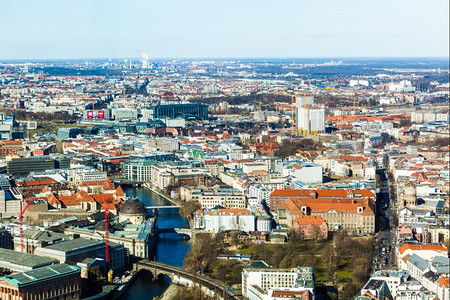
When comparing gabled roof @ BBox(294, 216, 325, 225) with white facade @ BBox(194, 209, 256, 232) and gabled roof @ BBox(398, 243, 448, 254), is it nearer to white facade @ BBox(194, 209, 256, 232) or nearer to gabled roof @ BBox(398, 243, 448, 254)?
white facade @ BBox(194, 209, 256, 232)

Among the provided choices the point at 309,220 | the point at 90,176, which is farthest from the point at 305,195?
the point at 90,176

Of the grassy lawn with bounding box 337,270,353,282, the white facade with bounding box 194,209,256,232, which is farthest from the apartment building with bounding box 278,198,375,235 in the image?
the grassy lawn with bounding box 337,270,353,282

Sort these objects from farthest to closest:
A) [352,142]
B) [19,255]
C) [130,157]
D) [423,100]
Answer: [423,100] → [352,142] → [130,157] → [19,255]

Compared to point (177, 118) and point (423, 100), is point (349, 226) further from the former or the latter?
point (423, 100)

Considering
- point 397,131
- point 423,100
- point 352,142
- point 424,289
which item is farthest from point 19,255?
point 423,100

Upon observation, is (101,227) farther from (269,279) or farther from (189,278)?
(269,279)

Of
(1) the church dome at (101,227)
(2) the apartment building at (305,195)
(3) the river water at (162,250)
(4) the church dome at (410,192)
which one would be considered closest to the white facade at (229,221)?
(3) the river water at (162,250)
